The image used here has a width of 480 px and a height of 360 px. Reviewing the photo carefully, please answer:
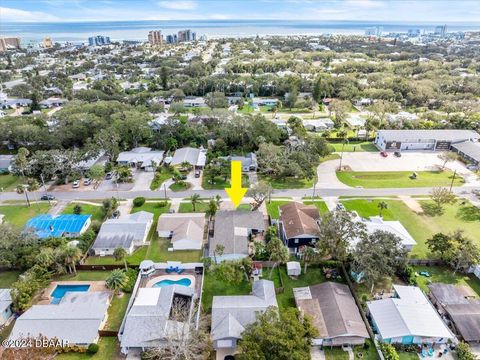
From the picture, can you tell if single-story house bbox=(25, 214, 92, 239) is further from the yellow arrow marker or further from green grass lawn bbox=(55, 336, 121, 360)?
the yellow arrow marker

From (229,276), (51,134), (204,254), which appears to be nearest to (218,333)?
(229,276)

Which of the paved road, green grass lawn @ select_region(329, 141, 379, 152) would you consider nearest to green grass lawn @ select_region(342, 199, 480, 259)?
the paved road

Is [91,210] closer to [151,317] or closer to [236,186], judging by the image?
[236,186]

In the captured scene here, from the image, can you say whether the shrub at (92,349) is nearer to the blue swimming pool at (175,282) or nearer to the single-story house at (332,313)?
the blue swimming pool at (175,282)

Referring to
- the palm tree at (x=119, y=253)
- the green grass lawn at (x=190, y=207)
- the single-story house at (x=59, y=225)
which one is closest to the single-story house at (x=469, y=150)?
the green grass lawn at (x=190, y=207)

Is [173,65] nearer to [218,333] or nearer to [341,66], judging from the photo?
[341,66]
